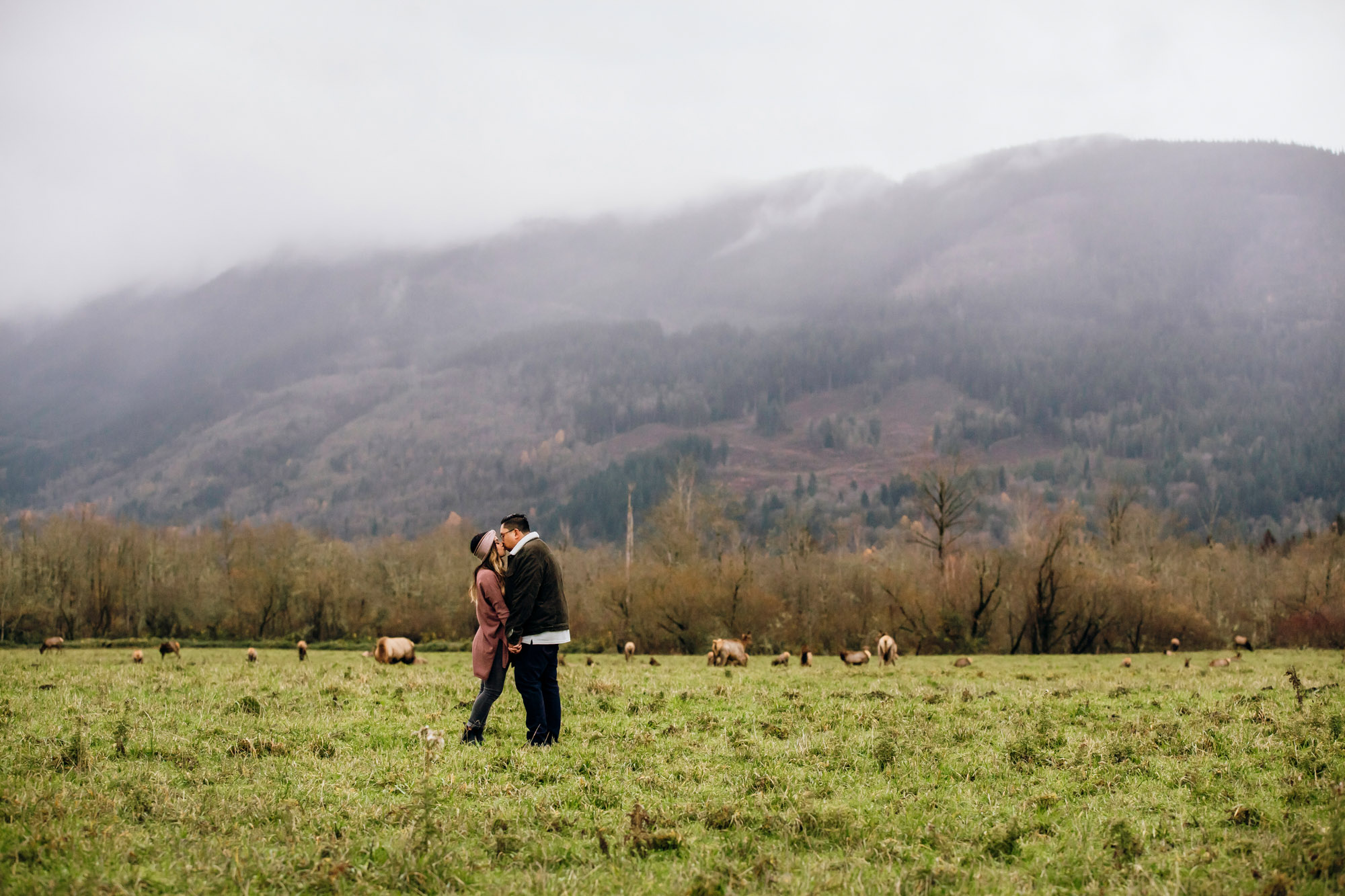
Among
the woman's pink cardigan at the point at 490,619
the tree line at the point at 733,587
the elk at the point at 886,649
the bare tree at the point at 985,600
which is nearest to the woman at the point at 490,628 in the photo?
the woman's pink cardigan at the point at 490,619

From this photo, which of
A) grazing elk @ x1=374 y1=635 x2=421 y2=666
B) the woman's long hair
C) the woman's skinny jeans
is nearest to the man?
the woman's long hair

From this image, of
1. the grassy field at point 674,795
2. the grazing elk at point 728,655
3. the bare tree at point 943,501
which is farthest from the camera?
the bare tree at point 943,501

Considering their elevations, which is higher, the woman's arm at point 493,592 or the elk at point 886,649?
the woman's arm at point 493,592

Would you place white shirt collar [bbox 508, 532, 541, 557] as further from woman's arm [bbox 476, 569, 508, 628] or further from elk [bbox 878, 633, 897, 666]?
elk [bbox 878, 633, 897, 666]

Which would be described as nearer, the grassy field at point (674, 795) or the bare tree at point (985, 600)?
the grassy field at point (674, 795)

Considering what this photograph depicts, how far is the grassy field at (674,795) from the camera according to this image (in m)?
6.80

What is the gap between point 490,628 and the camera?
12375 millimetres

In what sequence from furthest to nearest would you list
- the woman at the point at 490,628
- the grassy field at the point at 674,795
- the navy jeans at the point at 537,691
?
the woman at the point at 490,628, the navy jeans at the point at 537,691, the grassy field at the point at 674,795

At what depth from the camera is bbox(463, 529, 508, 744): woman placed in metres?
12.2

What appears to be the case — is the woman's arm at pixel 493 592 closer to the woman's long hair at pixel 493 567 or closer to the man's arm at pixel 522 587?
the woman's long hair at pixel 493 567

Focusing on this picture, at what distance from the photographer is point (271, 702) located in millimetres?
14852

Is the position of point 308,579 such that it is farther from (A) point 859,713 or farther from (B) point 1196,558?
(B) point 1196,558

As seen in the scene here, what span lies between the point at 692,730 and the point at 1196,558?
91004 millimetres

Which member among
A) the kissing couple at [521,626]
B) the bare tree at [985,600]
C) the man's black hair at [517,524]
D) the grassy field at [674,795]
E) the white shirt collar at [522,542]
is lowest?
the bare tree at [985,600]
